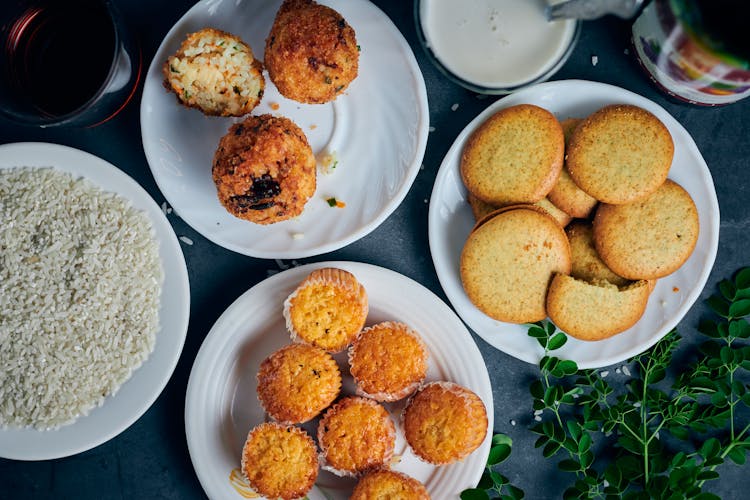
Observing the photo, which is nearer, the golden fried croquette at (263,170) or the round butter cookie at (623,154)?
the golden fried croquette at (263,170)

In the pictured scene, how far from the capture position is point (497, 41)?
1605 millimetres

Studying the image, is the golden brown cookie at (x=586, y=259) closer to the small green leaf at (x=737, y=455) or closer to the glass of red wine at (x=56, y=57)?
the small green leaf at (x=737, y=455)

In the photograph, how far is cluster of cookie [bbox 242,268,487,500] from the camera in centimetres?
176

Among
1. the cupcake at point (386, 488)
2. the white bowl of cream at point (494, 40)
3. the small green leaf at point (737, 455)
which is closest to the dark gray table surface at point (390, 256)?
the small green leaf at point (737, 455)

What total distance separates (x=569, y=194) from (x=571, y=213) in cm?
6

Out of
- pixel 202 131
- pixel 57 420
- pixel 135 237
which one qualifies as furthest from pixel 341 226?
pixel 57 420

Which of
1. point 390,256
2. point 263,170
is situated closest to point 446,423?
point 390,256

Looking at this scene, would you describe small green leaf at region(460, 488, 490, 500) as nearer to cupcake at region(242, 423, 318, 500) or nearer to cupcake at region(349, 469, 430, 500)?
cupcake at region(349, 469, 430, 500)

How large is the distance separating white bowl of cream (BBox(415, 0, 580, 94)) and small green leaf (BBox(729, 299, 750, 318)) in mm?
897

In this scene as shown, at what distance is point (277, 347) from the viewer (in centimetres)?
192

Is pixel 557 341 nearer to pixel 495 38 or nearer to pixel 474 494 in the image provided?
pixel 474 494

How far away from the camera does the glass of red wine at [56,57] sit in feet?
5.48

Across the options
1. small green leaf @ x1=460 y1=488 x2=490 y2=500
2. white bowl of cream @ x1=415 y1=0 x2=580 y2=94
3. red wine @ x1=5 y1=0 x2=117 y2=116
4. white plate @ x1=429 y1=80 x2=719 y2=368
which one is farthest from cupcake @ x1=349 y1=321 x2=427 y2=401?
red wine @ x1=5 y1=0 x2=117 y2=116

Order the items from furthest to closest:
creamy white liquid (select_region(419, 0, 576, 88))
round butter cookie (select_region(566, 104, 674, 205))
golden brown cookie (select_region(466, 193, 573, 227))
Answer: golden brown cookie (select_region(466, 193, 573, 227))
round butter cookie (select_region(566, 104, 674, 205))
creamy white liquid (select_region(419, 0, 576, 88))
